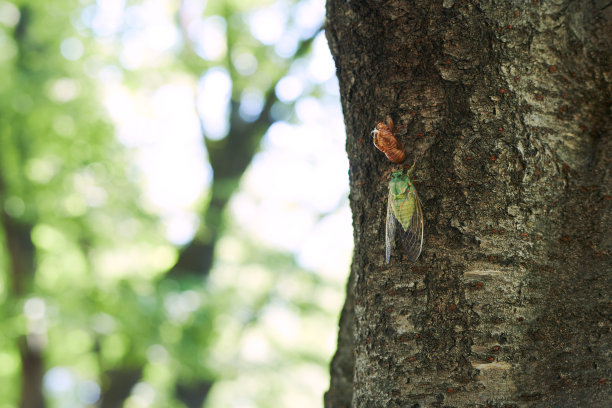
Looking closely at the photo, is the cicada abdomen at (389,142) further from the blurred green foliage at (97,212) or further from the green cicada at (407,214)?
the blurred green foliage at (97,212)

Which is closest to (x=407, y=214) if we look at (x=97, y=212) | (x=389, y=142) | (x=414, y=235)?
(x=414, y=235)

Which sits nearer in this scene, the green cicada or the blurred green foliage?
the green cicada

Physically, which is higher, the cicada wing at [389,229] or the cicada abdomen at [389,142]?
the cicada abdomen at [389,142]

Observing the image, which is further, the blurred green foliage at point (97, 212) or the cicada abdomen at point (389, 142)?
the blurred green foliage at point (97, 212)

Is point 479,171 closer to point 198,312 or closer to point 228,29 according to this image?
point 198,312

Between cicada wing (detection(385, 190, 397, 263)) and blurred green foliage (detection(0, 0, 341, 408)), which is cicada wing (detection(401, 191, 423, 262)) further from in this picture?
blurred green foliage (detection(0, 0, 341, 408))

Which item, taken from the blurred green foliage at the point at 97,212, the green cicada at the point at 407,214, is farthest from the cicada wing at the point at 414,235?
the blurred green foliage at the point at 97,212

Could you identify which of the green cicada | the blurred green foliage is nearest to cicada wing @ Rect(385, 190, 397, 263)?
the green cicada
